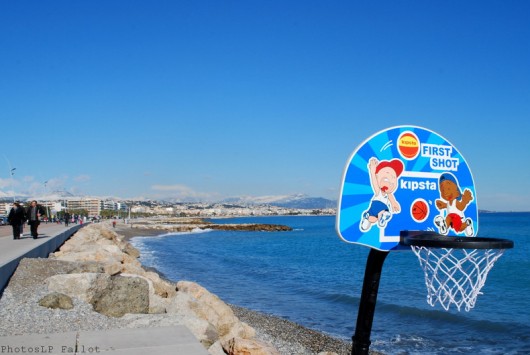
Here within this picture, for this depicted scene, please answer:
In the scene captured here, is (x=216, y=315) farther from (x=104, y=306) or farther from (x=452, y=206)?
(x=452, y=206)

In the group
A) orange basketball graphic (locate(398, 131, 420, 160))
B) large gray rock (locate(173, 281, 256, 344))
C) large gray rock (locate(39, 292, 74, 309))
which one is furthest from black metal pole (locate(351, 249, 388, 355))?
large gray rock (locate(39, 292, 74, 309))

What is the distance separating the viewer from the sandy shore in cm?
1113

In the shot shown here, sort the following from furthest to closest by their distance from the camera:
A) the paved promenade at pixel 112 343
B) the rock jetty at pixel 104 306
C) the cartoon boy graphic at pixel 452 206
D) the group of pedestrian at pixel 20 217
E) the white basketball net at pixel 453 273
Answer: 1. the group of pedestrian at pixel 20 217
2. the rock jetty at pixel 104 306
3. the paved promenade at pixel 112 343
4. the cartoon boy graphic at pixel 452 206
5. the white basketball net at pixel 453 273

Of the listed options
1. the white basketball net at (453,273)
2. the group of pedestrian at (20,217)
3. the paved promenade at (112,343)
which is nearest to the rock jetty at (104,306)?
the paved promenade at (112,343)

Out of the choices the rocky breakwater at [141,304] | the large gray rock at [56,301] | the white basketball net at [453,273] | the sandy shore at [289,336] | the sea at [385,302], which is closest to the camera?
the white basketball net at [453,273]

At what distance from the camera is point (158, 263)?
3106 cm

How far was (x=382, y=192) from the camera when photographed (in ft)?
15.3

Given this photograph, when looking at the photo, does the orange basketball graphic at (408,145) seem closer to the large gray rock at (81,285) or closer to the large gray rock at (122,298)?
the large gray rock at (122,298)

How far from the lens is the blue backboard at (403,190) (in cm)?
456

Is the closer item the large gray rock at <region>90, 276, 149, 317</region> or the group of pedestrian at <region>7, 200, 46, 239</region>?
the large gray rock at <region>90, 276, 149, 317</region>

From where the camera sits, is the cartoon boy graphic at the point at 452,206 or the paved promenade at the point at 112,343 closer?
the cartoon boy graphic at the point at 452,206

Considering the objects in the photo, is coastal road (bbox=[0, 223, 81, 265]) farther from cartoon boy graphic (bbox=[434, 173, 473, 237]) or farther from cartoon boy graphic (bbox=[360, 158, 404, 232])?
cartoon boy graphic (bbox=[434, 173, 473, 237])

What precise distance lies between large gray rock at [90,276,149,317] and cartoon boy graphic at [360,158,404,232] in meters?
4.78

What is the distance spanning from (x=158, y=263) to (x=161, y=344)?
26638mm
